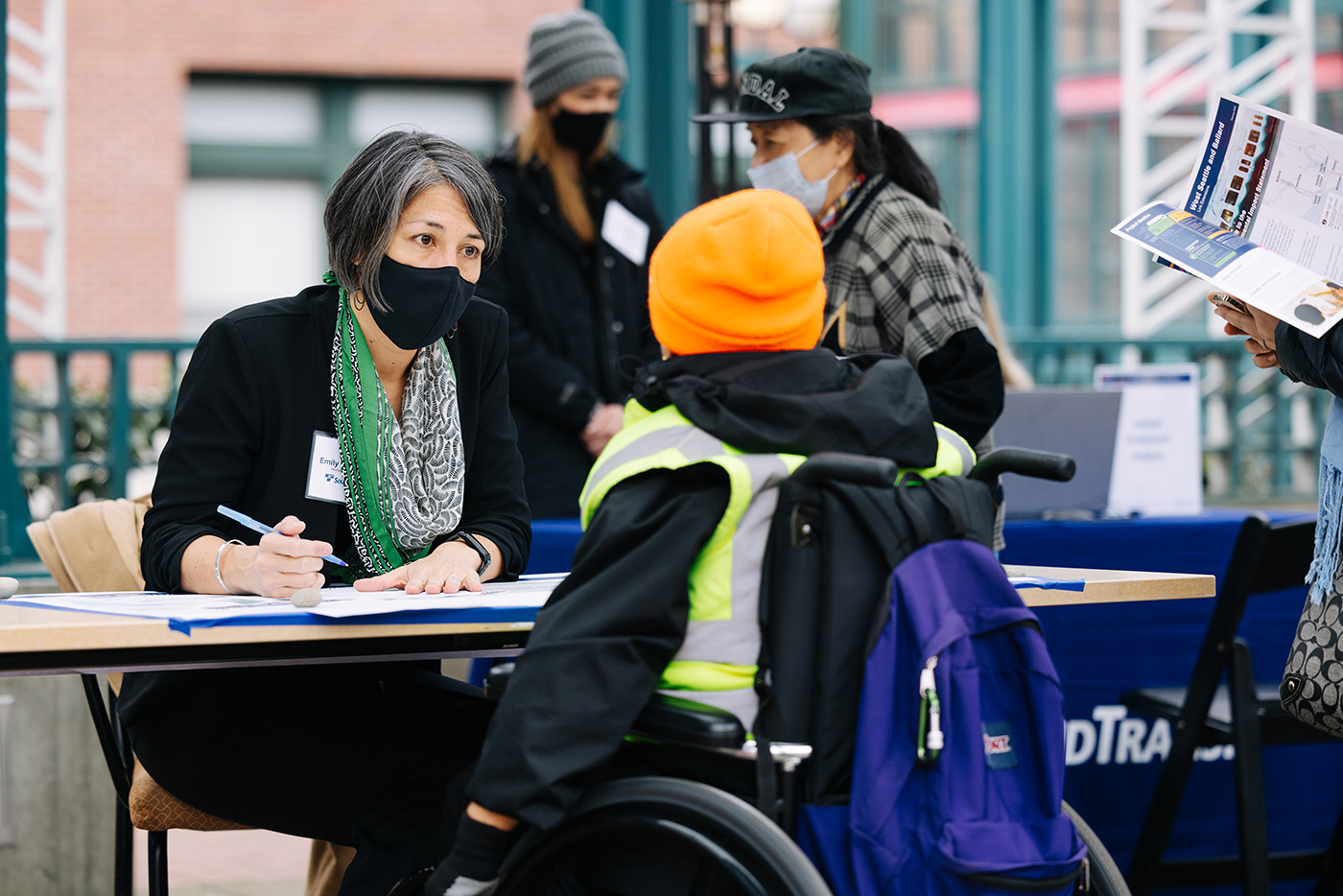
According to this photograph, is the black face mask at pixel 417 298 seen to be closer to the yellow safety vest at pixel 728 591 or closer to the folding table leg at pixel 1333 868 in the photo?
the yellow safety vest at pixel 728 591

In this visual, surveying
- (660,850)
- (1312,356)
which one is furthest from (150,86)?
(660,850)

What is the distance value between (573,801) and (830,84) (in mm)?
1599

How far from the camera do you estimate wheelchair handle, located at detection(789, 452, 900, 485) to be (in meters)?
1.49

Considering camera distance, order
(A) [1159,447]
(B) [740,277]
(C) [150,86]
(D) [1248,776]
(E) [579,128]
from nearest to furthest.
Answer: (B) [740,277] → (D) [1248,776] → (E) [579,128] → (A) [1159,447] → (C) [150,86]

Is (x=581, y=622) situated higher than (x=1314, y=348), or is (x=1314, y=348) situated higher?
(x=1314, y=348)

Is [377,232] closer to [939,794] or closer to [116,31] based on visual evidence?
[939,794]

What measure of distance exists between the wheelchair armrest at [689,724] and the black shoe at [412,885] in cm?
47

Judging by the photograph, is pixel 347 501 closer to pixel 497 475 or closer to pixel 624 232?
pixel 497 475

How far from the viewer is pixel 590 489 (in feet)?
5.26

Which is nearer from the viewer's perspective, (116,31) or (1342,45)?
(116,31)

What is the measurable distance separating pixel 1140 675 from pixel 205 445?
6.89 feet

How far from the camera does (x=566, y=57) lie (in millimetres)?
3543

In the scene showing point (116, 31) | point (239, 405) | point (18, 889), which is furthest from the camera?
point (116, 31)

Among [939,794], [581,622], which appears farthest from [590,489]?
[939,794]
